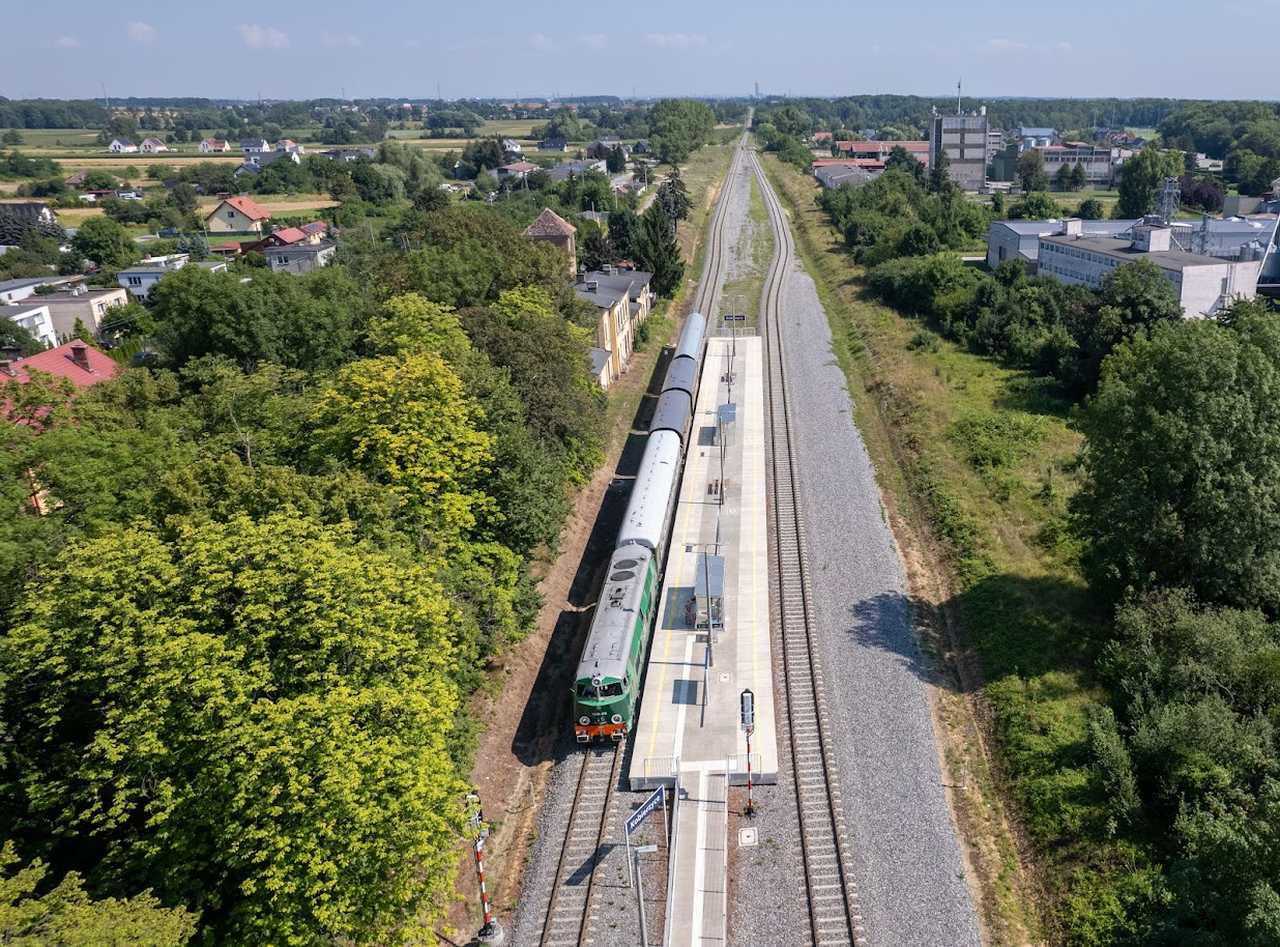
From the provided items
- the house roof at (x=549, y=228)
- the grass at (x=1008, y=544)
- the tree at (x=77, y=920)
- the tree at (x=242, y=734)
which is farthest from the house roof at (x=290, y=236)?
the tree at (x=77, y=920)

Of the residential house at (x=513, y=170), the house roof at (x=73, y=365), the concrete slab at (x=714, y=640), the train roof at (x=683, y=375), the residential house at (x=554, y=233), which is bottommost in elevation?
the concrete slab at (x=714, y=640)

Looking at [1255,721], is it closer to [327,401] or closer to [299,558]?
[299,558]

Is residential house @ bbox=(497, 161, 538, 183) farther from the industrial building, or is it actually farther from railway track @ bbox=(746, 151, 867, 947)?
railway track @ bbox=(746, 151, 867, 947)

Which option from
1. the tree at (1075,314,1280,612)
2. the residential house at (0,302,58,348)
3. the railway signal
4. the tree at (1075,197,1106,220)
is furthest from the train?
the tree at (1075,197,1106,220)

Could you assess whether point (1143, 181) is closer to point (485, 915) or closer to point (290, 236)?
point (290, 236)

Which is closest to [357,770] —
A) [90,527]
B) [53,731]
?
[53,731]

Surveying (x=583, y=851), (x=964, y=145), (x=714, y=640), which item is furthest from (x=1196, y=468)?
(x=964, y=145)

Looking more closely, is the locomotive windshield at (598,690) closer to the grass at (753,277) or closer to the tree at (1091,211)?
the grass at (753,277)
